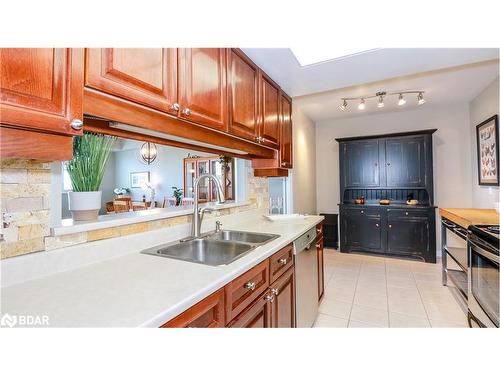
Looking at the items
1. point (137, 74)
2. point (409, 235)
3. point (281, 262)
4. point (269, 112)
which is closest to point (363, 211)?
point (409, 235)

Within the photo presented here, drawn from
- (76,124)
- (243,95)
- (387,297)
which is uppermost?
(243,95)

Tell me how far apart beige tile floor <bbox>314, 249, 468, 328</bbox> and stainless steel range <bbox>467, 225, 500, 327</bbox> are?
0.37 metres

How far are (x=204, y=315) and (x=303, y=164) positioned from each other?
3.56 metres

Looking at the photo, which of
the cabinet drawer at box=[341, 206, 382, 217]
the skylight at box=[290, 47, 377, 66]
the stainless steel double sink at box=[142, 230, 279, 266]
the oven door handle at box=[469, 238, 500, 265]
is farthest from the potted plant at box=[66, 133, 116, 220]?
the cabinet drawer at box=[341, 206, 382, 217]

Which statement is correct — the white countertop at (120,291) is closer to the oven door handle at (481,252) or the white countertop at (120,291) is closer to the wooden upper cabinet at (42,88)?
the wooden upper cabinet at (42,88)

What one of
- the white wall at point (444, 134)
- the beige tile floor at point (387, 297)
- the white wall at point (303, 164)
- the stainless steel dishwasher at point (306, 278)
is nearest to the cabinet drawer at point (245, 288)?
the stainless steel dishwasher at point (306, 278)

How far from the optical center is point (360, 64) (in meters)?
2.09

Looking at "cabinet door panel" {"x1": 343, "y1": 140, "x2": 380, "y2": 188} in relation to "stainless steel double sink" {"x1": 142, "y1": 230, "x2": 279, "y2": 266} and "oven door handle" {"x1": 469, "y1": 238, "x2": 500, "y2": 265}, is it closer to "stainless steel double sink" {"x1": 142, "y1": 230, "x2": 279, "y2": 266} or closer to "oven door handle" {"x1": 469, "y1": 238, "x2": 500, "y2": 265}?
"oven door handle" {"x1": 469, "y1": 238, "x2": 500, "y2": 265}

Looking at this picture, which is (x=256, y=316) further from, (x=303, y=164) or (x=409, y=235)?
(x=409, y=235)

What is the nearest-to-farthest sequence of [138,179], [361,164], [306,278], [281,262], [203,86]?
[203,86], [281,262], [306,278], [361,164], [138,179]

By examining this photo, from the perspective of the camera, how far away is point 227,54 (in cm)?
154

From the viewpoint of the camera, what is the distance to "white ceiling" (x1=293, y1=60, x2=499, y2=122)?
2.82 meters

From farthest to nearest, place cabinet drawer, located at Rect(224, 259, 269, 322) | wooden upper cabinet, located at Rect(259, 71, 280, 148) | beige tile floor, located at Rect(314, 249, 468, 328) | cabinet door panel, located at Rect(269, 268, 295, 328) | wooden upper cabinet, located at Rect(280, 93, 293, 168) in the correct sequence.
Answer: wooden upper cabinet, located at Rect(280, 93, 293, 168), beige tile floor, located at Rect(314, 249, 468, 328), wooden upper cabinet, located at Rect(259, 71, 280, 148), cabinet door panel, located at Rect(269, 268, 295, 328), cabinet drawer, located at Rect(224, 259, 269, 322)

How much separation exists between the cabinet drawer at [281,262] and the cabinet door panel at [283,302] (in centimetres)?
4
